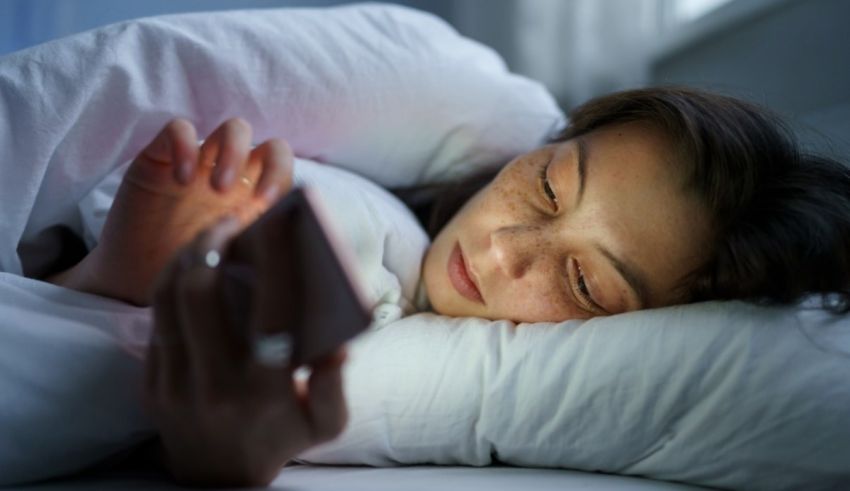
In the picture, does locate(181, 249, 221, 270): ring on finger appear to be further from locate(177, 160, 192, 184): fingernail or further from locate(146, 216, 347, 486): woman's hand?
locate(177, 160, 192, 184): fingernail

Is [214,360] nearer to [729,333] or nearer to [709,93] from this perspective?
[729,333]

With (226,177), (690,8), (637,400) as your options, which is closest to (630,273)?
(637,400)

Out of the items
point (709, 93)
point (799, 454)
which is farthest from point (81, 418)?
point (709, 93)

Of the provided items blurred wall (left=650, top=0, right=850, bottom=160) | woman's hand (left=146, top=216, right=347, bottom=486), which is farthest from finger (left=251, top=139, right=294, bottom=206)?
Result: blurred wall (left=650, top=0, right=850, bottom=160)

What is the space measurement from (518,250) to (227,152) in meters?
0.31

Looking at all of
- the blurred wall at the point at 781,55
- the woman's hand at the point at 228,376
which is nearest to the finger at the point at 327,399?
the woman's hand at the point at 228,376

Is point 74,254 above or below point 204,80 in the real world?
below

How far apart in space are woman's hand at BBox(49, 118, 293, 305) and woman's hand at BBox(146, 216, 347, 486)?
0.12 metres

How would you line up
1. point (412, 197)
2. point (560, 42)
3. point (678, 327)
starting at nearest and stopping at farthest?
point (678, 327)
point (412, 197)
point (560, 42)

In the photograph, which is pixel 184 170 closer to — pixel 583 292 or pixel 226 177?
pixel 226 177

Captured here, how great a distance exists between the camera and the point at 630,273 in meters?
0.84

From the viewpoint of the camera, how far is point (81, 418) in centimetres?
65

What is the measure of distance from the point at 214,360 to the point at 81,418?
7.1 inches

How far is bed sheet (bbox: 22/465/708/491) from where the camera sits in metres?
0.66
